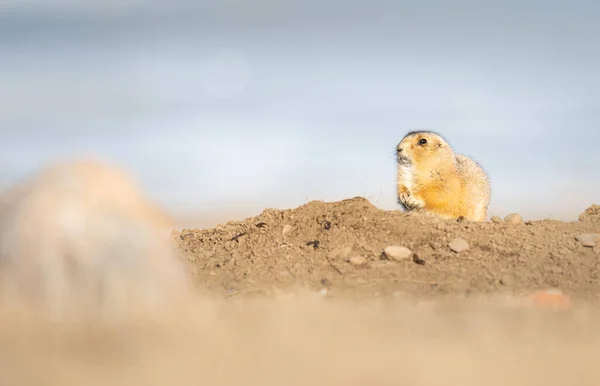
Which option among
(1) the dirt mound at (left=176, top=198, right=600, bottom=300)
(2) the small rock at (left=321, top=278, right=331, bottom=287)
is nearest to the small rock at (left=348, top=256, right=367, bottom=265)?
(1) the dirt mound at (left=176, top=198, right=600, bottom=300)

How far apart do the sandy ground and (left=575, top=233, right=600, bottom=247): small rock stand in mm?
283

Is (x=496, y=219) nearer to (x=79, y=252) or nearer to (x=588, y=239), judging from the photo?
(x=588, y=239)

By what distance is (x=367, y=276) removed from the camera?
8.45m

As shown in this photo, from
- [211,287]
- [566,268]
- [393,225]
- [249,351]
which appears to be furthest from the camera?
[393,225]

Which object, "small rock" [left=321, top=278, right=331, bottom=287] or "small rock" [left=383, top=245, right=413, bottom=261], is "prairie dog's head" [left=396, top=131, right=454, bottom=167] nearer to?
"small rock" [left=383, top=245, right=413, bottom=261]

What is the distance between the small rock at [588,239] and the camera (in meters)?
9.78

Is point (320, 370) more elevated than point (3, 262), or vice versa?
point (3, 262)

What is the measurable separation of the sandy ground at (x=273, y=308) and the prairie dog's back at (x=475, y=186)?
2.24m

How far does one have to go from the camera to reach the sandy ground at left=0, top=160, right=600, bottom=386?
4871mm

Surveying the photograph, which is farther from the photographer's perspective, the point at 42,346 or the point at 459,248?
the point at 459,248

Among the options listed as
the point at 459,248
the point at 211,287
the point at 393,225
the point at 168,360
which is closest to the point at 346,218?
the point at 393,225

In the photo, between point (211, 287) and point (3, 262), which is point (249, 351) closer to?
point (3, 262)

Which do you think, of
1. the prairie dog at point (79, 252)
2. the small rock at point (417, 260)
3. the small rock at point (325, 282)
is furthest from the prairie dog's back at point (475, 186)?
the prairie dog at point (79, 252)

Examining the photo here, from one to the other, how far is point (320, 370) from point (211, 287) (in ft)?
11.6
